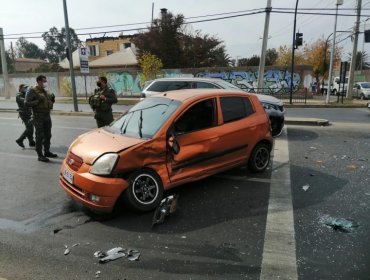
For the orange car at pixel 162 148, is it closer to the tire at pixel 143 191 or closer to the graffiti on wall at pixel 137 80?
the tire at pixel 143 191

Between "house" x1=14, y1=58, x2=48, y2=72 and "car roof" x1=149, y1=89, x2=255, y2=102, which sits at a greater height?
"house" x1=14, y1=58, x2=48, y2=72

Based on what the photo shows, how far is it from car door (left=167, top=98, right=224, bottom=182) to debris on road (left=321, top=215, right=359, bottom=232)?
193cm

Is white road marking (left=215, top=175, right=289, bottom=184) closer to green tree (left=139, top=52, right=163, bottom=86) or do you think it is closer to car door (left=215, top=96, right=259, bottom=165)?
car door (left=215, top=96, right=259, bottom=165)

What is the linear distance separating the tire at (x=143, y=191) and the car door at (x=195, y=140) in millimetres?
308

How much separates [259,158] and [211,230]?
2712 millimetres

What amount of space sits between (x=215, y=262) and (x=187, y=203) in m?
1.66

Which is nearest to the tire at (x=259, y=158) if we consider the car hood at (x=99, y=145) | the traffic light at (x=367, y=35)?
the car hood at (x=99, y=145)

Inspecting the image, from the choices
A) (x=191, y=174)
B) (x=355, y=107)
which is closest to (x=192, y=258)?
(x=191, y=174)

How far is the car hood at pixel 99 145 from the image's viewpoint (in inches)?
188

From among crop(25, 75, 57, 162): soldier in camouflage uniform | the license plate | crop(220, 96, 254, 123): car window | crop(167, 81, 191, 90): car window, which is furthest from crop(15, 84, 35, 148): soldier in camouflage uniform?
crop(220, 96, 254, 123): car window

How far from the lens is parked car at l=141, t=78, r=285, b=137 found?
10.3m

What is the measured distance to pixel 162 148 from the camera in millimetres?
5055

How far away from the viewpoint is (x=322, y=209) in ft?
16.4

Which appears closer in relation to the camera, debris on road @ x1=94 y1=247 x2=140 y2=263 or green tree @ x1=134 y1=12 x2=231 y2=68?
debris on road @ x1=94 y1=247 x2=140 y2=263
